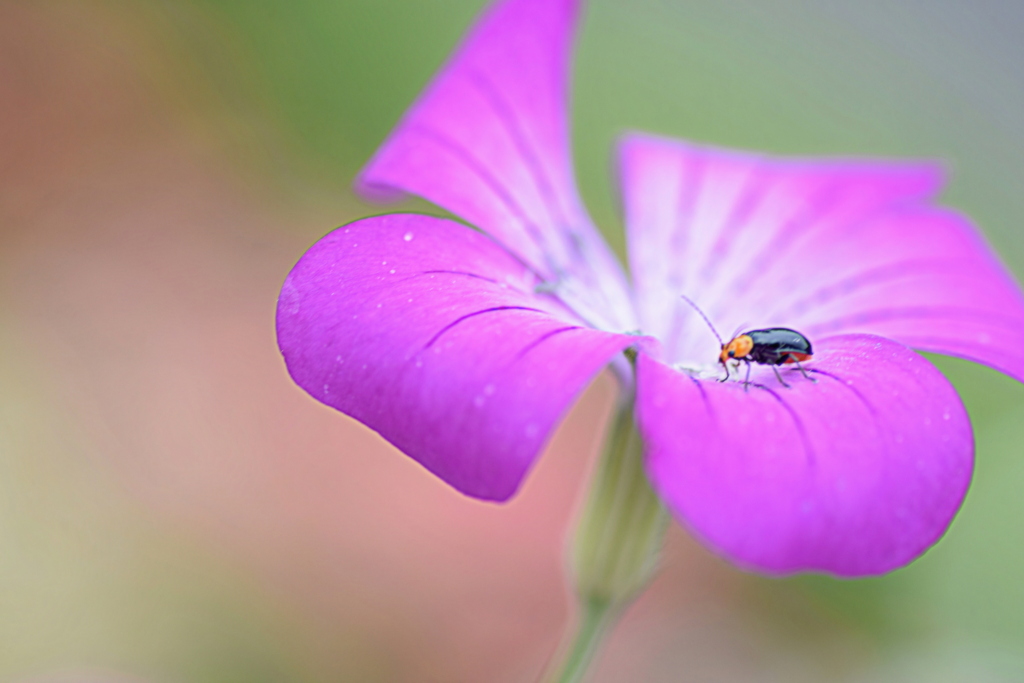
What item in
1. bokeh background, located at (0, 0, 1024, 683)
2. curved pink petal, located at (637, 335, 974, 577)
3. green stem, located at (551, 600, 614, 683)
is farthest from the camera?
bokeh background, located at (0, 0, 1024, 683)

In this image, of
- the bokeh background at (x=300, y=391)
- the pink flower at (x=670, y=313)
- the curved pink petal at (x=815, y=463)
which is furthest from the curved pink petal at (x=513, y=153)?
the bokeh background at (x=300, y=391)

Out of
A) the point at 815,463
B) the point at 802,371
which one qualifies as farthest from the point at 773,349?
the point at 815,463

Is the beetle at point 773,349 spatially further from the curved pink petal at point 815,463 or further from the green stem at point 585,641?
the green stem at point 585,641

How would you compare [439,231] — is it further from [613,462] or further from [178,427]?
[178,427]

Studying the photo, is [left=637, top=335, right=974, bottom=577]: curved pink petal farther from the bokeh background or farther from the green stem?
the bokeh background

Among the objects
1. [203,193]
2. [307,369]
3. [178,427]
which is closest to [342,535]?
[178,427]

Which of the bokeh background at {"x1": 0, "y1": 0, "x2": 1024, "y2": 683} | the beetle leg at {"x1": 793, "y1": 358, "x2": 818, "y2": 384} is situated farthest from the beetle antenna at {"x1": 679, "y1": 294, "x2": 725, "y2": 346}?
the bokeh background at {"x1": 0, "y1": 0, "x2": 1024, "y2": 683}

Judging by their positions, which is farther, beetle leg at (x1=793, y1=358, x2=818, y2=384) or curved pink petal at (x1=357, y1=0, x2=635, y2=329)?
curved pink petal at (x1=357, y1=0, x2=635, y2=329)
